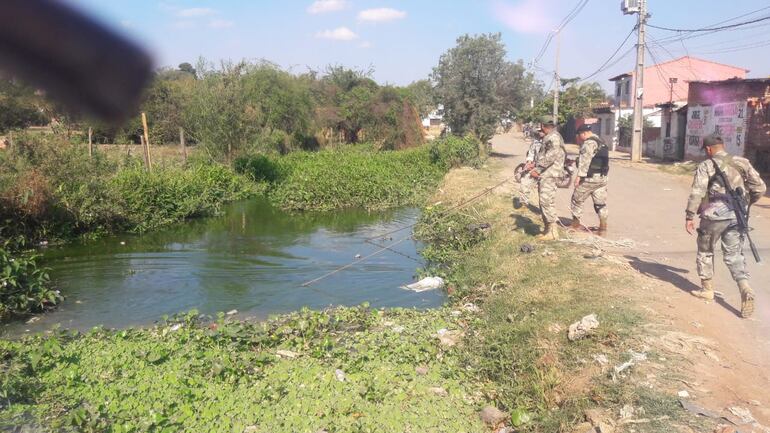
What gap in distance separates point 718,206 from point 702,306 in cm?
104

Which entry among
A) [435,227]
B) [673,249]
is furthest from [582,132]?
[435,227]

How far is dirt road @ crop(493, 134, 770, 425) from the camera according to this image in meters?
4.37

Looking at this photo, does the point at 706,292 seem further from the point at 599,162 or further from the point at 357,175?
the point at 357,175

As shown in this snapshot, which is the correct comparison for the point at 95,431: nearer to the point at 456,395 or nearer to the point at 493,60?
the point at 456,395

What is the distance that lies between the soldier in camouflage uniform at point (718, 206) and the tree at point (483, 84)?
1926 centimetres

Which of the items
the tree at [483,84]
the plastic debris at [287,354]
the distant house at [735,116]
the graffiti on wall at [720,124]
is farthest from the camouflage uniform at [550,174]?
the tree at [483,84]

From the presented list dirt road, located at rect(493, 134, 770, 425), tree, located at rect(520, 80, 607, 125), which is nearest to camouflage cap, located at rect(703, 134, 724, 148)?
dirt road, located at rect(493, 134, 770, 425)

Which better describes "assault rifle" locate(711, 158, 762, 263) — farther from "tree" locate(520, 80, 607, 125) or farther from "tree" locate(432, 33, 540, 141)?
"tree" locate(520, 80, 607, 125)

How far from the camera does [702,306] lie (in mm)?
6000

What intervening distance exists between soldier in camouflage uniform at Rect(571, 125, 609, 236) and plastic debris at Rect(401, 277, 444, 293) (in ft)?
8.24

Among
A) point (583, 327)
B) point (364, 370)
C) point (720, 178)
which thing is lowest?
point (364, 370)

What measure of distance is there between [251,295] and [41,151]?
254 inches

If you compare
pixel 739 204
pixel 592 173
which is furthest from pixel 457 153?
pixel 739 204

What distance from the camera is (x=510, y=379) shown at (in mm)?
5137
